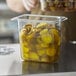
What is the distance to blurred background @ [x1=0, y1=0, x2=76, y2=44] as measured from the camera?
94 centimetres

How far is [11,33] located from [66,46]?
49 centimetres

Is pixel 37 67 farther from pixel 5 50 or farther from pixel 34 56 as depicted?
pixel 5 50

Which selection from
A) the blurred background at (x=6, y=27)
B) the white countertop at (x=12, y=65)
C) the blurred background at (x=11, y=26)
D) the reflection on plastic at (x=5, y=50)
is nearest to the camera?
the white countertop at (x=12, y=65)

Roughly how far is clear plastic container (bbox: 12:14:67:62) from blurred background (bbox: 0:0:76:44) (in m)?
0.27

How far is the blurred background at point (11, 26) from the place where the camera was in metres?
0.94

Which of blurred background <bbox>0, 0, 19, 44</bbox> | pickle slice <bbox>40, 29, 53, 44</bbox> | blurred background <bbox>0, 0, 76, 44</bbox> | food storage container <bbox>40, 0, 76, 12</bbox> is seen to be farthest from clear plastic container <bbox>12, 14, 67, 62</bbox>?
blurred background <bbox>0, 0, 19, 44</bbox>

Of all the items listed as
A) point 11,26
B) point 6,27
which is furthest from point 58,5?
point 6,27

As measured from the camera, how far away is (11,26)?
1.18 m

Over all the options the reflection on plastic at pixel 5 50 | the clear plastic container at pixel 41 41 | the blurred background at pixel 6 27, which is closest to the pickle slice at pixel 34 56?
the clear plastic container at pixel 41 41

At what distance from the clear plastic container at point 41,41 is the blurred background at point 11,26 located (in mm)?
272

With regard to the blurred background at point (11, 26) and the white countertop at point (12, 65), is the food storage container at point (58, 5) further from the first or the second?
the white countertop at point (12, 65)

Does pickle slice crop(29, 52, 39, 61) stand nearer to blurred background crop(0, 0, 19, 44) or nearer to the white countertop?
the white countertop

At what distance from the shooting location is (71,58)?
2.27ft

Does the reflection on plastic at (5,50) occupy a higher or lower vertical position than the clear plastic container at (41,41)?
lower
